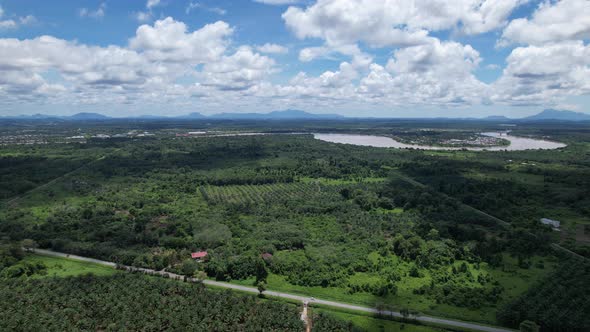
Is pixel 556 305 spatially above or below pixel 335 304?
above

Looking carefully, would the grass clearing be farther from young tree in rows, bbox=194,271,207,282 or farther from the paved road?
young tree in rows, bbox=194,271,207,282

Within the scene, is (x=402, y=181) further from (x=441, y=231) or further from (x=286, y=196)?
(x=441, y=231)

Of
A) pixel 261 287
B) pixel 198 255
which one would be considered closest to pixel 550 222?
pixel 261 287

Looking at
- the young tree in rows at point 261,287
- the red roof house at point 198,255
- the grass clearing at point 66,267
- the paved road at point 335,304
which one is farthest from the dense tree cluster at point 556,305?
the grass clearing at point 66,267

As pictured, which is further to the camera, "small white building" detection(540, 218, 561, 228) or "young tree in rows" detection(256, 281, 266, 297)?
"small white building" detection(540, 218, 561, 228)

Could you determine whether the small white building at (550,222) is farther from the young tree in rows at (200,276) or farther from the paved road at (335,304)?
the young tree in rows at (200,276)

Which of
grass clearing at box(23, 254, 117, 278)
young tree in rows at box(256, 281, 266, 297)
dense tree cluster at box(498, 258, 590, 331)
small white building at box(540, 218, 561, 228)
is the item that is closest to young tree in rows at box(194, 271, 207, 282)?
young tree in rows at box(256, 281, 266, 297)

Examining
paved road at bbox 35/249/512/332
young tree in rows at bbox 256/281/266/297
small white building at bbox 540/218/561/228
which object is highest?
small white building at bbox 540/218/561/228

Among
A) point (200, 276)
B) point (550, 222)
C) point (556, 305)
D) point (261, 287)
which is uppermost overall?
point (550, 222)

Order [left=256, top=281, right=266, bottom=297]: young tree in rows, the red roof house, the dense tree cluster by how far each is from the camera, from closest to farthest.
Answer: the dense tree cluster, [left=256, top=281, right=266, bottom=297]: young tree in rows, the red roof house

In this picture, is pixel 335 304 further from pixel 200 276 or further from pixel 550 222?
pixel 550 222

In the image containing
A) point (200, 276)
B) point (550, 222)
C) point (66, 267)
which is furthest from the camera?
point (550, 222)
